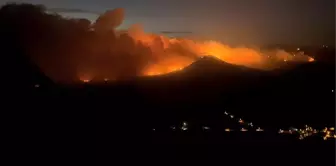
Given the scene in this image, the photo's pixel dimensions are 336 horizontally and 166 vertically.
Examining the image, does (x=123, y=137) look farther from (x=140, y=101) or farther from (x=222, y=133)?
(x=140, y=101)

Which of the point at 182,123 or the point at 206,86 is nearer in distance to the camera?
the point at 182,123

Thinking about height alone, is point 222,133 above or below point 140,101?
below

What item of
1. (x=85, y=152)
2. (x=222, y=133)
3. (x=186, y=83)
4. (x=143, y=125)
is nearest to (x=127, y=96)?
(x=186, y=83)

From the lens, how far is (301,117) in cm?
7744

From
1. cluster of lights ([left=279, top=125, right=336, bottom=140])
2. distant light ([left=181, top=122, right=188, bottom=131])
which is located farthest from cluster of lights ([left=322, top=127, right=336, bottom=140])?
distant light ([left=181, top=122, right=188, bottom=131])

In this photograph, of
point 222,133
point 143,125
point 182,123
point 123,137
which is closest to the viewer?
point 123,137

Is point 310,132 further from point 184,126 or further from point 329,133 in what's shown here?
point 184,126

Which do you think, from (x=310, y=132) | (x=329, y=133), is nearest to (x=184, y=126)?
(x=310, y=132)

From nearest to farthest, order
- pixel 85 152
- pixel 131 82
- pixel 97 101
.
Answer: pixel 85 152 < pixel 97 101 < pixel 131 82

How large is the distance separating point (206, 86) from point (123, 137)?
64.5 meters

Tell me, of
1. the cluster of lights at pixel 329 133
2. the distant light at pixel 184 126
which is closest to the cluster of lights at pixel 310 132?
the cluster of lights at pixel 329 133

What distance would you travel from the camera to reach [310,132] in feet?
199

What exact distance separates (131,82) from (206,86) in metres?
18.2

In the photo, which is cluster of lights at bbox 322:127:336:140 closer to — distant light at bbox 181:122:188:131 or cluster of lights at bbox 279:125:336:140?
cluster of lights at bbox 279:125:336:140
